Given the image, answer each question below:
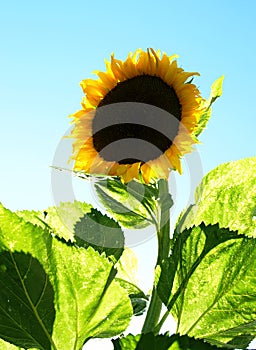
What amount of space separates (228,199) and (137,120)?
0.57 m

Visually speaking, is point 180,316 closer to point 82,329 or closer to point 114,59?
point 82,329

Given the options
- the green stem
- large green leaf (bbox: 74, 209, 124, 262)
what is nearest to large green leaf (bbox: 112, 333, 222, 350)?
the green stem

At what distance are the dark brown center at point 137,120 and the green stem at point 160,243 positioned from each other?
33 cm

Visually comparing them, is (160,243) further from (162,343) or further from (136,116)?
(136,116)

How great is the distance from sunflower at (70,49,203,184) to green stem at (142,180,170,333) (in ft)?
0.88

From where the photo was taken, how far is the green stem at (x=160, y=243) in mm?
1173

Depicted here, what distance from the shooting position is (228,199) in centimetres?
130

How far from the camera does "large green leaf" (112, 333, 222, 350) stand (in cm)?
86

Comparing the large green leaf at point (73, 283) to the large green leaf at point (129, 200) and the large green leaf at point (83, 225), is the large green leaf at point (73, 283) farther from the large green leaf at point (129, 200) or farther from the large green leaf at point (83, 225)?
the large green leaf at point (129, 200)

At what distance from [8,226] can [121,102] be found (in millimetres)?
999

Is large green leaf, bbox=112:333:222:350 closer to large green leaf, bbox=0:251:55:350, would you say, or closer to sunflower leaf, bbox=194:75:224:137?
large green leaf, bbox=0:251:55:350

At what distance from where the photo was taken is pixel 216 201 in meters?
1.30

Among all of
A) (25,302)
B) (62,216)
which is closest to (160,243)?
(62,216)

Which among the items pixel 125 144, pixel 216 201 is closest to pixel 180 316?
pixel 216 201
